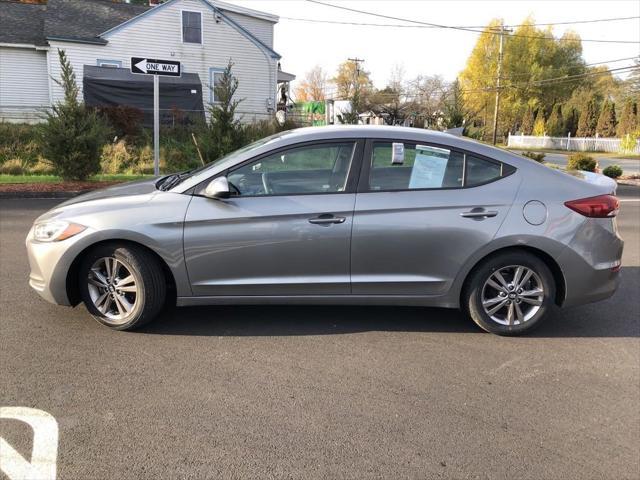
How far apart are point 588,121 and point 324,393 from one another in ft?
175

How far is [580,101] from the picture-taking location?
5500cm

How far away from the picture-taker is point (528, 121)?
56.3 metres

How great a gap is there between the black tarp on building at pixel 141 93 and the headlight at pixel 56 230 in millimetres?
19766

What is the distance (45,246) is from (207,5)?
26768 millimetres

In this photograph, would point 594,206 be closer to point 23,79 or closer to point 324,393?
point 324,393

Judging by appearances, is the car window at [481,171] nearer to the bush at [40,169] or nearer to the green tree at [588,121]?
the bush at [40,169]

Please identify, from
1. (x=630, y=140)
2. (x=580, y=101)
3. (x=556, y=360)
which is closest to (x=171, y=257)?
(x=556, y=360)

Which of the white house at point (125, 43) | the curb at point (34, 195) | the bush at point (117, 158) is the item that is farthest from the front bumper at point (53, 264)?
the white house at point (125, 43)

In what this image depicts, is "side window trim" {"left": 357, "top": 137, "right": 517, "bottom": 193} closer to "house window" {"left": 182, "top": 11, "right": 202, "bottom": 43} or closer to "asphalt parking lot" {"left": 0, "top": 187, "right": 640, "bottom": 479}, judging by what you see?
"asphalt parking lot" {"left": 0, "top": 187, "right": 640, "bottom": 479}

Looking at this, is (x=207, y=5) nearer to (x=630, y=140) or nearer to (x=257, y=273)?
(x=257, y=273)

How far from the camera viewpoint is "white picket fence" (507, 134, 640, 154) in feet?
145

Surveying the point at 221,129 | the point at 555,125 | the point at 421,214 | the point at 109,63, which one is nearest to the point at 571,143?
the point at 555,125

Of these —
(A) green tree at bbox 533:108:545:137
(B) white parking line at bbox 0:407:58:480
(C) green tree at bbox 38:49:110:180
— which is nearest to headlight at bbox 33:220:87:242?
(B) white parking line at bbox 0:407:58:480

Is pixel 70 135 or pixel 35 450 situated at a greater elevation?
pixel 70 135
